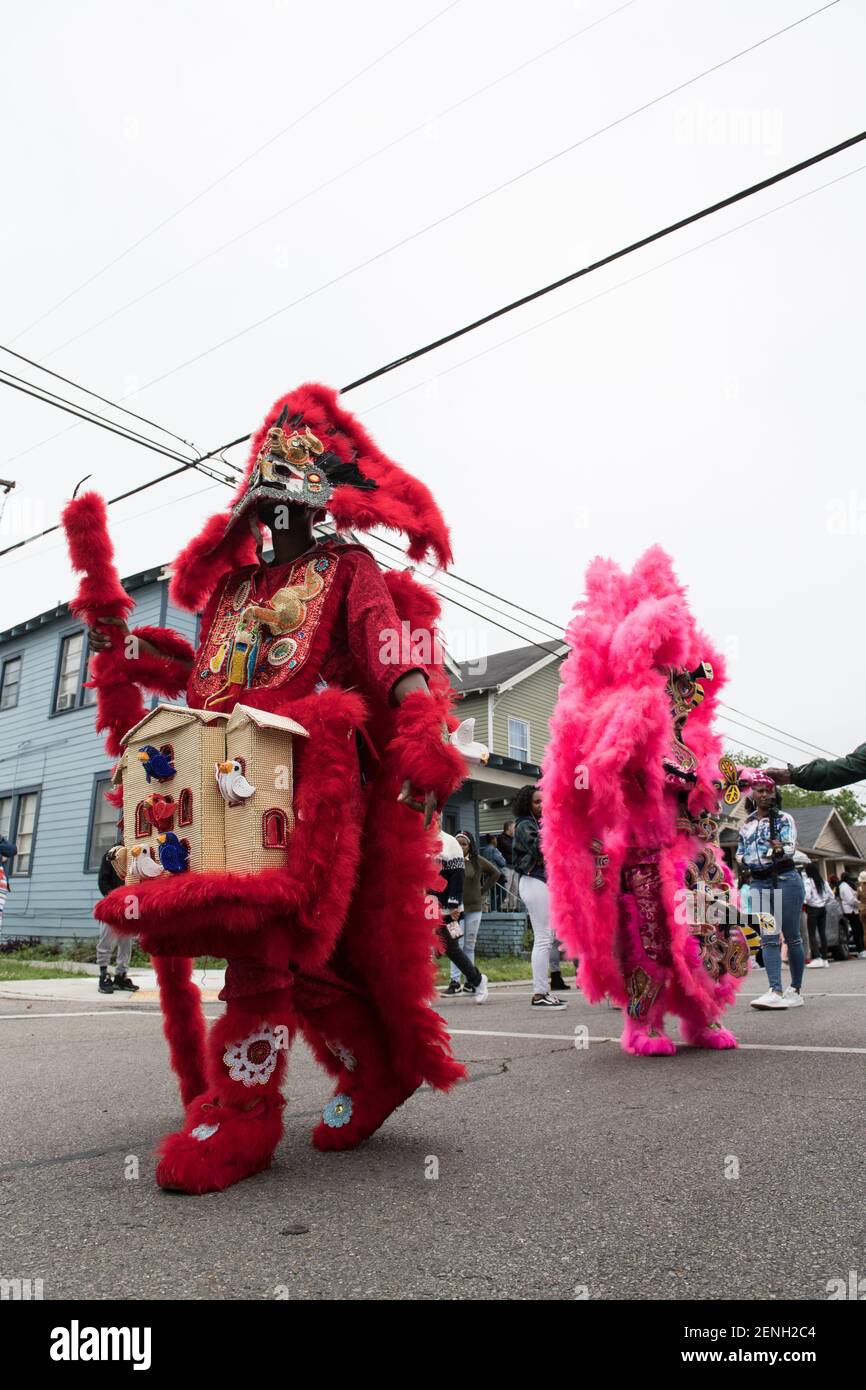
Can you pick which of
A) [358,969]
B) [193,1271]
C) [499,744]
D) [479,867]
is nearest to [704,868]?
[358,969]

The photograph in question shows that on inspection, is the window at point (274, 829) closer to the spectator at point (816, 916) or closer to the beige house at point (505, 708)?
the spectator at point (816, 916)

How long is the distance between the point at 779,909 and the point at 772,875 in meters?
0.24

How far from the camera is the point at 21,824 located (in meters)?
17.4

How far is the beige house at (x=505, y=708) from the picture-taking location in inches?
834

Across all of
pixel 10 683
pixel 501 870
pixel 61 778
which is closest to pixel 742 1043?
pixel 501 870

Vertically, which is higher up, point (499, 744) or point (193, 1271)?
point (499, 744)

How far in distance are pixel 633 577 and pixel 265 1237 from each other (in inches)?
151

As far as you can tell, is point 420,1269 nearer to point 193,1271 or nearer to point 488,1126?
point 193,1271

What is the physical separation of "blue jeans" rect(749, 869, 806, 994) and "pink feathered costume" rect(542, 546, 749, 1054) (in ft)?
7.71

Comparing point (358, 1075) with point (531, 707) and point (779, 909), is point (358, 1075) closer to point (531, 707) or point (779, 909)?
point (779, 909)

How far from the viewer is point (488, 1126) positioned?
3.01 metres

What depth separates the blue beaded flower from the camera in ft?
9.01

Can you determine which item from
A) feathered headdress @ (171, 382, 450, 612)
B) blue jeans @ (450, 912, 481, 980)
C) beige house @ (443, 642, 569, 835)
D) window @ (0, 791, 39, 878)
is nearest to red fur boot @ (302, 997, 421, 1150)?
feathered headdress @ (171, 382, 450, 612)

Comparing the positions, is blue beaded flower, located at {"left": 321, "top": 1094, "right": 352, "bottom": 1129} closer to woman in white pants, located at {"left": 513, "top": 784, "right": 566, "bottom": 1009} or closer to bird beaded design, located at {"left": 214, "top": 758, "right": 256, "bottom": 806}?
bird beaded design, located at {"left": 214, "top": 758, "right": 256, "bottom": 806}
